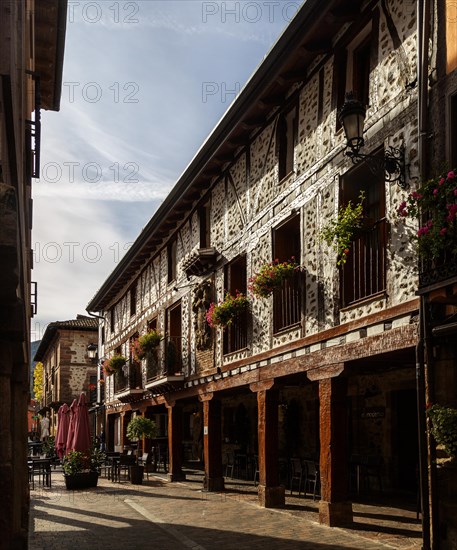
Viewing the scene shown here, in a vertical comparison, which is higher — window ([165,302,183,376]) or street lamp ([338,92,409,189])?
street lamp ([338,92,409,189])

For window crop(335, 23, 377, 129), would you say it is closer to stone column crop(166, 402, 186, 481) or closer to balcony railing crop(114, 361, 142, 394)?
stone column crop(166, 402, 186, 481)

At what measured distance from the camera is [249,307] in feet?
52.2

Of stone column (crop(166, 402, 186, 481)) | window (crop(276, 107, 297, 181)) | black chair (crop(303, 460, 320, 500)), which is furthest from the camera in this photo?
stone column (crop(166, 402, 186, 481))

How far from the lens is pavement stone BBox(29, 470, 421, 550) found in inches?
422

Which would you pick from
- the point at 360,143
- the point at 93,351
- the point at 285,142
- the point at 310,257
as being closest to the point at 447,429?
the point at 360,143

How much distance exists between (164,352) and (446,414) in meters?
14.0

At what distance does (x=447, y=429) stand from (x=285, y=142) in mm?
7843

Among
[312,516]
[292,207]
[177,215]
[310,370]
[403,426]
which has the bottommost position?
[312,516]

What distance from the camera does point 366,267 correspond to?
1122 cm

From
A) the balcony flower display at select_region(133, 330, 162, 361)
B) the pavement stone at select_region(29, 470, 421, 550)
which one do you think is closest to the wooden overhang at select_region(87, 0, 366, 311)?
the balcony flower display at select_region(133, 330, 162, 361)

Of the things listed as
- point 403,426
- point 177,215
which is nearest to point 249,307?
point 403,426

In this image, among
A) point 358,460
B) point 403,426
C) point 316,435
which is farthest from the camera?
point 316,435

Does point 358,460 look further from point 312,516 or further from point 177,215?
point 177,215

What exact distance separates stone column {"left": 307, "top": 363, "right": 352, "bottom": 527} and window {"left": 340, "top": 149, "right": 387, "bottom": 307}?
1269mm
